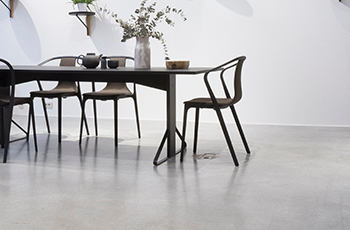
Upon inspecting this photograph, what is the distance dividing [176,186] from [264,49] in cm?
286

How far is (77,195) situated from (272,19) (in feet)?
11.0

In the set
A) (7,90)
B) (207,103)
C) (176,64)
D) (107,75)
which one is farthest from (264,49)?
(7,90)

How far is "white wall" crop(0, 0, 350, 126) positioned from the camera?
472cm

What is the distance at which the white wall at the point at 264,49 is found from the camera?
472 centimetres

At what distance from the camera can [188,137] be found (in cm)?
413

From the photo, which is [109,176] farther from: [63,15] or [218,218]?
[63,15]

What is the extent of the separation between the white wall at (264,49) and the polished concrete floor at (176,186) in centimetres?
98

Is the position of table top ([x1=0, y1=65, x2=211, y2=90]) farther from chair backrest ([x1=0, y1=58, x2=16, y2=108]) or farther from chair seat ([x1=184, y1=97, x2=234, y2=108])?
chair seat ([x1=184, y1=97, x2=234, y2=108])

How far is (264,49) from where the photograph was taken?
16.1 ft

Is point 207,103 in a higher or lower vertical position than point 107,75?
lower

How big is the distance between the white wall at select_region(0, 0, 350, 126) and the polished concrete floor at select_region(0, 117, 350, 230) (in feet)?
3.21

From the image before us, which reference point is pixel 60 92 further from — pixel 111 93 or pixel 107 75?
pixel 107 75

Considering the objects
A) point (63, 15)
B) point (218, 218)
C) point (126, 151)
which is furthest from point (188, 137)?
point (63, 15)

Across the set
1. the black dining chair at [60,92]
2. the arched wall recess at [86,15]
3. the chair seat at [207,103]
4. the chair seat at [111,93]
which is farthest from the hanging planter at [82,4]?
the chair seat at [207,103]
